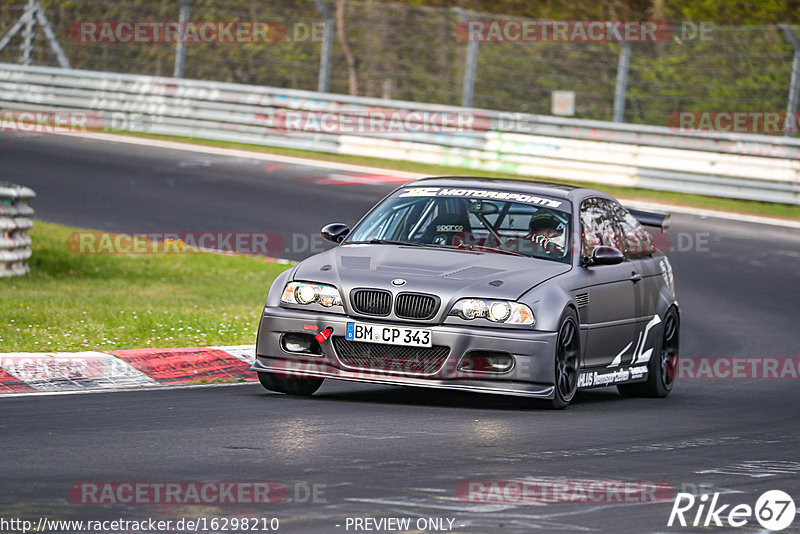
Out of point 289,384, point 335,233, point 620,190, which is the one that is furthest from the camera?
point 620,190

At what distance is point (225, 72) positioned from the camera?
92.9ft

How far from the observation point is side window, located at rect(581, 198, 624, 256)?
32.1 ft

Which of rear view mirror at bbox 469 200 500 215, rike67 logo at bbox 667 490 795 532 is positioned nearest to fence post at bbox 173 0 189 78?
rear view mirror at bbox 469 200 500 215

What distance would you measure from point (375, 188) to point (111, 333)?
38.9 ft

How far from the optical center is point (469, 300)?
8430 millimetres

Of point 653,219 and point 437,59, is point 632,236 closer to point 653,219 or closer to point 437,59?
point 653,219

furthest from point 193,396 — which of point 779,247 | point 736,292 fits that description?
point 779,247

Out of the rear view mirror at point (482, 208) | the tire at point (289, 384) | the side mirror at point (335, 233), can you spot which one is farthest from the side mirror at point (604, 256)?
the tire at point (289, 384)

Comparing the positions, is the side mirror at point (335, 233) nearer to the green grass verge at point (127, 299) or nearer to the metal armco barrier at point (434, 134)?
the green grass verge at point (127, 299)

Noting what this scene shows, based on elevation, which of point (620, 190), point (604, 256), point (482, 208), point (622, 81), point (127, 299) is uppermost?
point (622, 81)

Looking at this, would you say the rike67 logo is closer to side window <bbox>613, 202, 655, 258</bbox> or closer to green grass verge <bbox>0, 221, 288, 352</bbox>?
side window <bbox>613, 202, 655, 258</bbox>

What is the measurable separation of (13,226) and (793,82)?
44.8 ft

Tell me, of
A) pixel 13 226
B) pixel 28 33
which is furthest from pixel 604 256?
pixel 28 33

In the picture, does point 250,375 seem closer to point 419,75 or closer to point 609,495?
point 609,495
